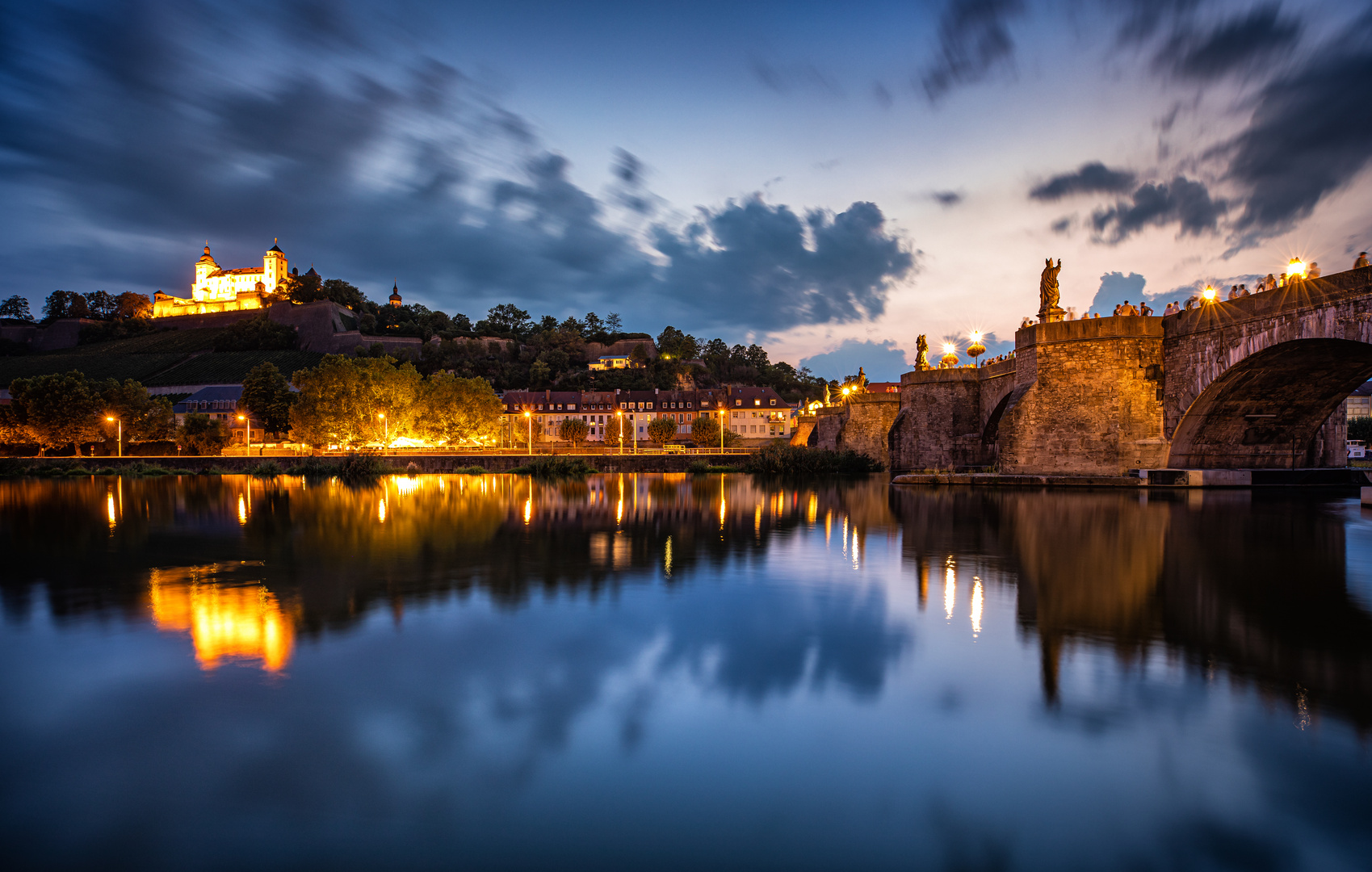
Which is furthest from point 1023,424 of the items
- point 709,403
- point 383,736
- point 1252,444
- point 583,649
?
point 709,403

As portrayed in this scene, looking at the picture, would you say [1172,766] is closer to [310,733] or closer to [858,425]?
[310,733]

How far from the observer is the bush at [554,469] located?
38438 mm

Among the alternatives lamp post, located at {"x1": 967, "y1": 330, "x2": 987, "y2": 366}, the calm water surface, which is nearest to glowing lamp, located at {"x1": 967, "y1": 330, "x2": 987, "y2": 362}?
lamp post, located at {"x1": 967, "y1": 330, "x2": 987, "y2": 366}

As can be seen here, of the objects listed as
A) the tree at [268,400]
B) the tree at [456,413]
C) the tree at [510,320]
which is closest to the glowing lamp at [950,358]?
the tree at [456,413]

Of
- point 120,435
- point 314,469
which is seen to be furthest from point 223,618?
point 120,435

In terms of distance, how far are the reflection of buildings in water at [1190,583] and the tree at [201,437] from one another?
56983mm

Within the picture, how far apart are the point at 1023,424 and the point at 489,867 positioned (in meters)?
25.9

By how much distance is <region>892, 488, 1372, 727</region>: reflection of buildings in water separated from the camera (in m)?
5.96

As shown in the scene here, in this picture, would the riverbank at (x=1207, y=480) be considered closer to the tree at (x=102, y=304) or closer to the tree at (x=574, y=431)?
the tree at (x=574, y=431)

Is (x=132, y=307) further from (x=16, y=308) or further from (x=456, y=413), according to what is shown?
(x=456, y=413)

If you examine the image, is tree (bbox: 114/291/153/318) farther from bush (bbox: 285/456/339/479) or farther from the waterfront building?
bush (bbox: 285/456/339/479)

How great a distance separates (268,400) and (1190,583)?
215ft

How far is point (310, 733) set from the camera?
4707 millimetres

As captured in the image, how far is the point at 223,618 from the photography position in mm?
7723
